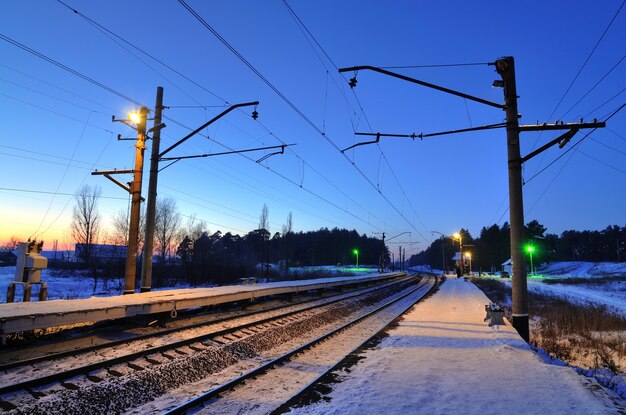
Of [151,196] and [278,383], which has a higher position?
[151,196]

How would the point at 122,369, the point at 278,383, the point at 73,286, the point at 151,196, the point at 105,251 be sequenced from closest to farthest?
the point at 278,383 < the point at 122,369 < the point at 151,196 < the point at 73,286 < the point at 105,251

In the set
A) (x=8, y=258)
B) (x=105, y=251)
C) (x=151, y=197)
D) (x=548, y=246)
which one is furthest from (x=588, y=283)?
(x=8, y=258)

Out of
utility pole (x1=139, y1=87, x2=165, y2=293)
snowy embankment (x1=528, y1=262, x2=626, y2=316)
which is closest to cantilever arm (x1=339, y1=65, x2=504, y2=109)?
utility pole (x1=139, y1=87, x2=165, y2=293)

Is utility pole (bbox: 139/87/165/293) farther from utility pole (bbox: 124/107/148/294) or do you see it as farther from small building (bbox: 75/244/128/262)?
small building (bbox: 75/244/128/262)

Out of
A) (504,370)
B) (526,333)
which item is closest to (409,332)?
(526,333)

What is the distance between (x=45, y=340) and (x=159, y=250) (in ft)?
219

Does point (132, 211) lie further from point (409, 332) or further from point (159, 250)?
point (159, 250)

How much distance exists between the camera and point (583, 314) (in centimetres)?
2100

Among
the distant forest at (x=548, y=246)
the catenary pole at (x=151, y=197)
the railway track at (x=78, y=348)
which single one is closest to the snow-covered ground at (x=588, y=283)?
the distant forest at (x=548, y=246)

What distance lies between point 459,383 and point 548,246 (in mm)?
117242

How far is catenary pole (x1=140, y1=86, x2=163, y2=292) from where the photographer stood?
17.3 meters

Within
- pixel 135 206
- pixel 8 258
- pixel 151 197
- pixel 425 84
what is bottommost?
pixel 8 258

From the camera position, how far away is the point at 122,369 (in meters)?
7.64

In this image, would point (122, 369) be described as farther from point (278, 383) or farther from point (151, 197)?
point (151, 197)
